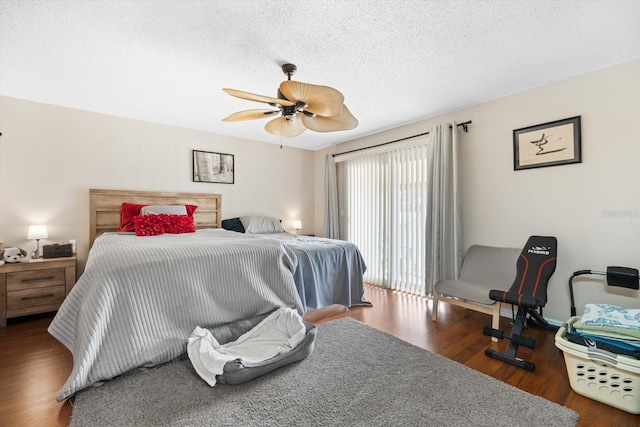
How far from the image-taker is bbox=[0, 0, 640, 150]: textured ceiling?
1770 millimetres

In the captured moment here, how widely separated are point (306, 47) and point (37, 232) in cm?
351

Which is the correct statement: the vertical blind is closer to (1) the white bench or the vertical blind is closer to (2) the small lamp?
(1) the white bench

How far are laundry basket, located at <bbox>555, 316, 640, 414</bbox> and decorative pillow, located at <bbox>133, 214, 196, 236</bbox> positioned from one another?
374 cm

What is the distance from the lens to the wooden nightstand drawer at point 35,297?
2762 millimetres

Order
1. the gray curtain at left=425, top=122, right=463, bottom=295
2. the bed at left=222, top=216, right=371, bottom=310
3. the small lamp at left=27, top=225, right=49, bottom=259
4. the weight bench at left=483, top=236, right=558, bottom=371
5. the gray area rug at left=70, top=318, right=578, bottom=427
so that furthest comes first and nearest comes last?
the gray curtain at left=425, top=122, right=463, bottom=295 → the small lamp at left=27, top=225, right=49, bottom=259 → the bed at left=222, top=216, right=371, bottom=310 → the weight bench at left=483, top=236, right=558, bottom=371 → the gray area rug at left=70, top=318, right=578, bottom=427

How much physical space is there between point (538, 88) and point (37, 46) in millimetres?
4463

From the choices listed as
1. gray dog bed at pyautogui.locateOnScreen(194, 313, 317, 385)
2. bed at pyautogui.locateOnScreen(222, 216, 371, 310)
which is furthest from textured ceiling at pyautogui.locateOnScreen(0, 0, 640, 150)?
gray dog bed at pyautogui.locateOnScreen(194, 313, 317, 385)

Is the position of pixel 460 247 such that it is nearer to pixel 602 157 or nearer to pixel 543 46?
pixel 602 157

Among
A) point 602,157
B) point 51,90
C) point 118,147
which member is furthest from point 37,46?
point 602,157

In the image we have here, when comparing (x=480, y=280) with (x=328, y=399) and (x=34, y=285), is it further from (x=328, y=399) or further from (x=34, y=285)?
(x=34, y=285)

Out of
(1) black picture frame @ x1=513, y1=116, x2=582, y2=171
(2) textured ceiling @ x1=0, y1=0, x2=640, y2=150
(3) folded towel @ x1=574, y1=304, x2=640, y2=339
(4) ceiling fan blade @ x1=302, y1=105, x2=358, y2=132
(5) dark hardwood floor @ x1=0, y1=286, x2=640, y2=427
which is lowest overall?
(5) dark hardwood floor @ x1=0, y1=286, x2=640, y2=427

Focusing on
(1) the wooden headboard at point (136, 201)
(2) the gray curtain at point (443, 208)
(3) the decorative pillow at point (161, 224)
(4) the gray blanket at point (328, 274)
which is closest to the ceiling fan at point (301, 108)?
(4) the gray blanket at point (328, 274)

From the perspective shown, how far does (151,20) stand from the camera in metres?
1.86

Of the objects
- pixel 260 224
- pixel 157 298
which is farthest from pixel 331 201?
pixel 157 298
